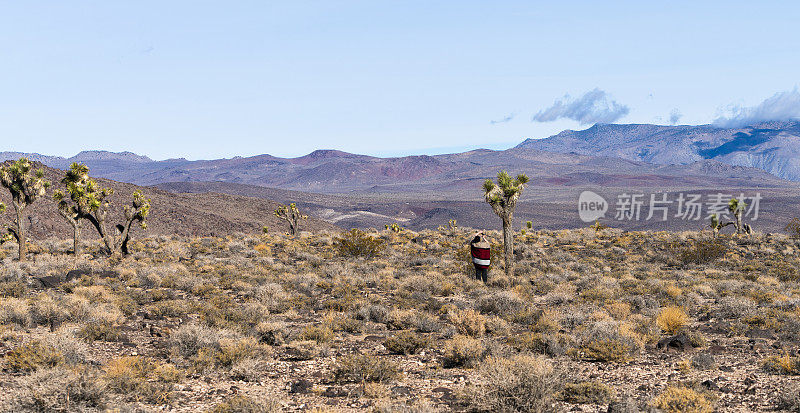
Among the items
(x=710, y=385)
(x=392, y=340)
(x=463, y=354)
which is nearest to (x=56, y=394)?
(x=392, y=340)

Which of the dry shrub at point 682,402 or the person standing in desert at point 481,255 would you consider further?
the person standing in desert at point 481,255

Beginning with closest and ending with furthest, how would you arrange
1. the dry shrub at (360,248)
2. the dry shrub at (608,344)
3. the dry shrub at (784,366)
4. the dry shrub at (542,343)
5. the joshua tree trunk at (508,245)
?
the dry shrub at (784,366) → the dry shrub at (608,344) → the dry shrub at (542,343) → the joshua tree trunk at (508,245) → the dry shrub at (360,248)

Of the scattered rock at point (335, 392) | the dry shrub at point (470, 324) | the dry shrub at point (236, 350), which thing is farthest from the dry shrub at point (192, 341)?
the dry shrub at point (470, 324)

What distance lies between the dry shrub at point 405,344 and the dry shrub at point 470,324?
1.48 meters

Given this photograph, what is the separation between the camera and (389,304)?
16.0 meters

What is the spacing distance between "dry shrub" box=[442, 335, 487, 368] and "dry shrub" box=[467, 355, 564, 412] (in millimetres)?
1884

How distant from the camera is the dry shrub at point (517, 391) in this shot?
712 cm

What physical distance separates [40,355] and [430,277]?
1417cm

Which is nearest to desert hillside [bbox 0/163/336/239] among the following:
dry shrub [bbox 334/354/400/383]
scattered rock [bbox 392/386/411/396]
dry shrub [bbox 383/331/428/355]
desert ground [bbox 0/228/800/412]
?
desert ground [bbox 0/228/800/412]

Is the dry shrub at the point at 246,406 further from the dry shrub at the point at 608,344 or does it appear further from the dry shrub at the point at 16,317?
the dry shrub at the point at 16,317

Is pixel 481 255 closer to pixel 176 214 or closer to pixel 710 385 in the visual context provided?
pixel 710 385

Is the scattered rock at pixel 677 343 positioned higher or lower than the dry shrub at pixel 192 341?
lower

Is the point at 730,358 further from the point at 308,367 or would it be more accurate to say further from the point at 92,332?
the point at 92,332

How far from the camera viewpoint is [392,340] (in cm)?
1088
